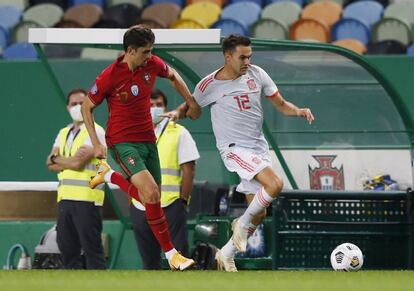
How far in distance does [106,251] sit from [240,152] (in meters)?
3.56

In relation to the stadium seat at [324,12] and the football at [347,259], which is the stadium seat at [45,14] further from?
the football at [347,259]

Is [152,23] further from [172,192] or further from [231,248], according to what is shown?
[231,248]

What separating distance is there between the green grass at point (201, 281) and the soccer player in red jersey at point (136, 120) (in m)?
0.84

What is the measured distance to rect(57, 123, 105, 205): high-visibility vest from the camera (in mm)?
11781

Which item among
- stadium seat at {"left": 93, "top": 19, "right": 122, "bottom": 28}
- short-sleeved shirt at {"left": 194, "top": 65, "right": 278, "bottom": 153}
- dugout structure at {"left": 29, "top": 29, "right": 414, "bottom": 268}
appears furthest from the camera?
stadium seat at {"left": 93, "top": 19, "right": 122, "bottom": 28}

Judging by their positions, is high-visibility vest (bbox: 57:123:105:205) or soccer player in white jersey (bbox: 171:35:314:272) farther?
high-visibility vest (bbox: 57:123:105:205)

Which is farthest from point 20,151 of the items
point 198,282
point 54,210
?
point 198,282

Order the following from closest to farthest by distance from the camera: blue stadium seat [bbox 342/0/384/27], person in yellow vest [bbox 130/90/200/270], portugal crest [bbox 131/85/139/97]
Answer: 1. portugal crest [bbox 131/85/139/97]
2. person in yellow vest [bbox 130/90/200/270]
3. blue stadium seat [bbox 342/0/384/27]

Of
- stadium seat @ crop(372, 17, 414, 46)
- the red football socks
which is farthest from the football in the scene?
stadium seat @ crop(372, 17, 414, 46)

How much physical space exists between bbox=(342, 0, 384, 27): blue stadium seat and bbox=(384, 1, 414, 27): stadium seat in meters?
0.22

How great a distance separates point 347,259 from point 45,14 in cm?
870

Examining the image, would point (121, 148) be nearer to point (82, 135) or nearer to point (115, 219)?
point (82, 135)

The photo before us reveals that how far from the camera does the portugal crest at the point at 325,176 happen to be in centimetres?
1248

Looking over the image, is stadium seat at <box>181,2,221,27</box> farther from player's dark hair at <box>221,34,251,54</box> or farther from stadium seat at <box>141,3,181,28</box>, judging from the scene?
player's dark hair at <box>221,34,251,54</box>
